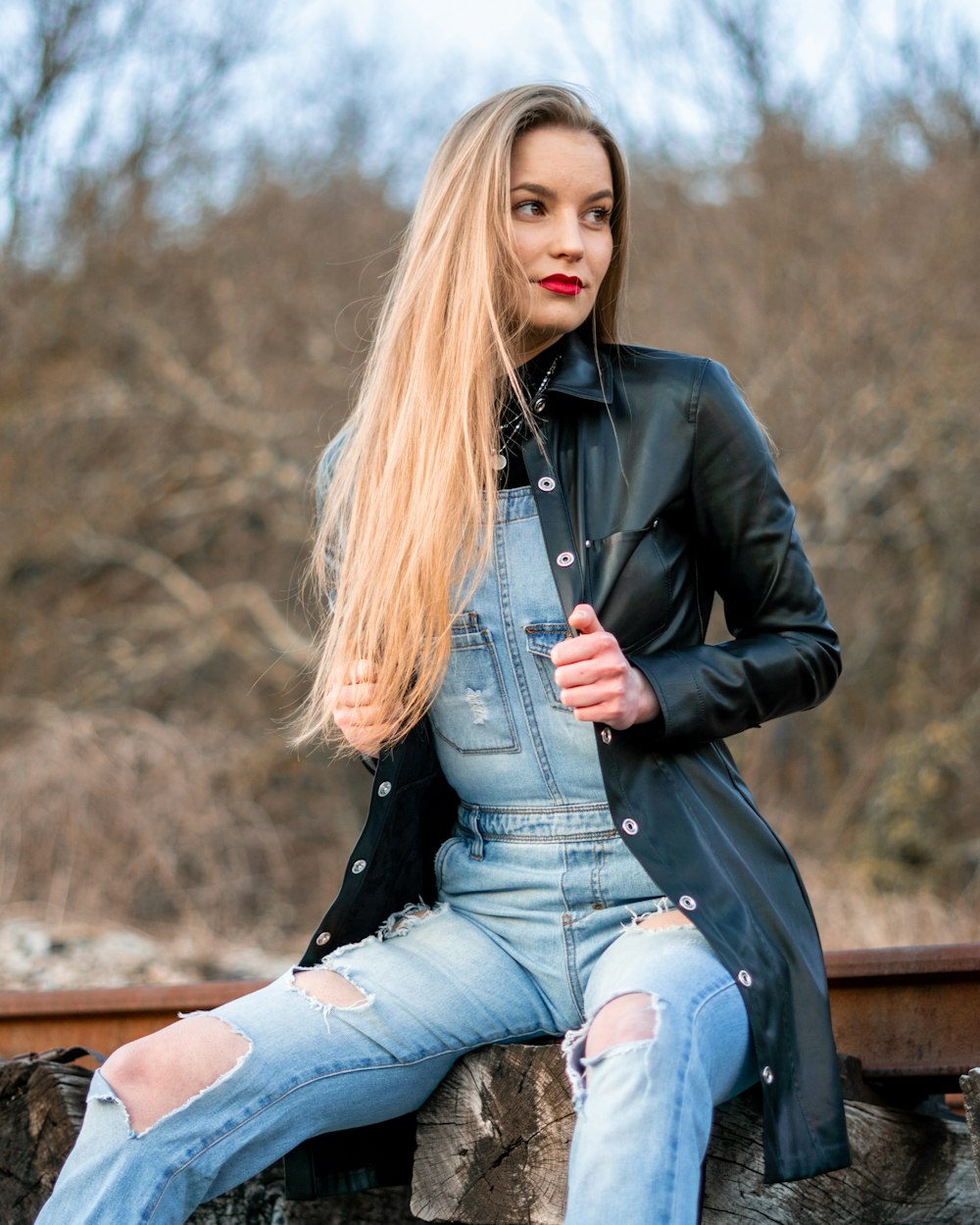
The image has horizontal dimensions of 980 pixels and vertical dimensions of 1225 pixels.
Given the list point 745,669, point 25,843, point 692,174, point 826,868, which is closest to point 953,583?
point 826,868

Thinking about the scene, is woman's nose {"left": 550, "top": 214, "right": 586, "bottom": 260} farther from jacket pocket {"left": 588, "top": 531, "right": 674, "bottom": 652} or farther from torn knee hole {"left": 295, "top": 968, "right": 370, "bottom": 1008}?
torn knee hole {"left": 295, "top": 968, "right": 370, "bottom": 1008}

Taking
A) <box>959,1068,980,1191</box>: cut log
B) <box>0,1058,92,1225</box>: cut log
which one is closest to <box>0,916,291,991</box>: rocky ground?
<box>0,1058,92,1225</box>: cut log

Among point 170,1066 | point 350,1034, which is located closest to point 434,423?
point 350,1034

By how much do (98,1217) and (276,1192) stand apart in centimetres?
62

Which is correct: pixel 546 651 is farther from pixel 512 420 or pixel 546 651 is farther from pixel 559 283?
pixel 559 283

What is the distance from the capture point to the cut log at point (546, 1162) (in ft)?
7.23

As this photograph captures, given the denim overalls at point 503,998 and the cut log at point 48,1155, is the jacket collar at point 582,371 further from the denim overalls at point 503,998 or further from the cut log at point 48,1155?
the cut log at point 48,1155

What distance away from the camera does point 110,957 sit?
663 centimetres

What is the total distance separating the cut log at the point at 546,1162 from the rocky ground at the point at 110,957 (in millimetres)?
3969

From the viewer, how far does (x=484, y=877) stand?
2400mm

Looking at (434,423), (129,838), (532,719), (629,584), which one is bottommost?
(129,838)

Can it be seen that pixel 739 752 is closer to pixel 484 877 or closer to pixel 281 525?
pixel 281 525

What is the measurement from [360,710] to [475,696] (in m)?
0.21

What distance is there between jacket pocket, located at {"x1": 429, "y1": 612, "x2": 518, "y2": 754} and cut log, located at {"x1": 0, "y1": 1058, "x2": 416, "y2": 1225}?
91 centimetres
